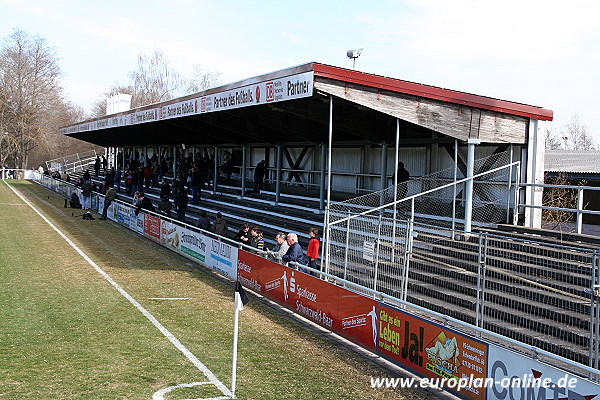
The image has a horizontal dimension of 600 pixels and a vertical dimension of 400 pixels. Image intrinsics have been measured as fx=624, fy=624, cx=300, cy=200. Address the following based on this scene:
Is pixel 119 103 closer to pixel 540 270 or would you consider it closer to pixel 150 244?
pixel 150 244

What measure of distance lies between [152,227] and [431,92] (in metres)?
13.7

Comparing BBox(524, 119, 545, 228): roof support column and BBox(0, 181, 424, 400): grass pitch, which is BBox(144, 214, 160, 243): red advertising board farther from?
BBox(524, 119, 545, 228): roof support column

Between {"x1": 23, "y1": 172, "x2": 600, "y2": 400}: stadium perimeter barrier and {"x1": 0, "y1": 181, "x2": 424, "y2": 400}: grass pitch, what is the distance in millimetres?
457

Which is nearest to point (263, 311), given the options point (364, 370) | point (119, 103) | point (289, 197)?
point (364, 370)

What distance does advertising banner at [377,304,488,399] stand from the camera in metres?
7.66

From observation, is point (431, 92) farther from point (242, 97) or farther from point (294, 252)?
point (242, 97)

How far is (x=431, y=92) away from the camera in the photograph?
48.1 ft

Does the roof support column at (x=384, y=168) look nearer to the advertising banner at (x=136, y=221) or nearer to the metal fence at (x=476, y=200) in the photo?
the metal fence at (x=476, y=200)

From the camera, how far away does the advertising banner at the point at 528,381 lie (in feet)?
20.1

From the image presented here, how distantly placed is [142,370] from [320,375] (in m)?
2.53

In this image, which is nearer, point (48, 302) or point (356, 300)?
point (356, 300)

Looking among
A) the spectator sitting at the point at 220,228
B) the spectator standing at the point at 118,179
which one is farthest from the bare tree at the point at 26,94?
the spectator sitting at the point at 220,228

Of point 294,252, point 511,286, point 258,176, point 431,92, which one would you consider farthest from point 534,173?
point 258,176

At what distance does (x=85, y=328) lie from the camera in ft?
36.4
